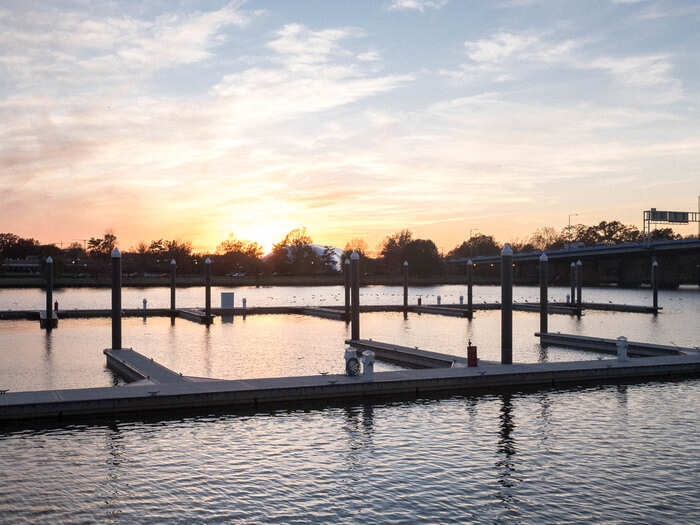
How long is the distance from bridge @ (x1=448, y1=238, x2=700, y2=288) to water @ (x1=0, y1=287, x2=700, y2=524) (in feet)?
334

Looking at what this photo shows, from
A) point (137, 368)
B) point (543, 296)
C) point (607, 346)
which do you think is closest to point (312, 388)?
point (137, 368)

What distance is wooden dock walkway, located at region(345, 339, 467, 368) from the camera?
2709 cm

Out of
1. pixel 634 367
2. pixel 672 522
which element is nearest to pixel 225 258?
pixel 634 367

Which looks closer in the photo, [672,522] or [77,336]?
[672,522]

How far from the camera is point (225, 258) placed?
188 meters

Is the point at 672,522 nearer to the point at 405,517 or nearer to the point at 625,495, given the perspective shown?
the point at 625,495

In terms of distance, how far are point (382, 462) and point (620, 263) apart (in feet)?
481

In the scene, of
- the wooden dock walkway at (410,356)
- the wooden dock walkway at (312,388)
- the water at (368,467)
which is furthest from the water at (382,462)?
the wooden dock walkway at (410,356)

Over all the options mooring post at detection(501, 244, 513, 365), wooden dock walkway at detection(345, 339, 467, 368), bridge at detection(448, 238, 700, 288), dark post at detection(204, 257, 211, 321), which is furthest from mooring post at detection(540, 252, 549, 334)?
bridge at detection(448, 238, 700, 288)

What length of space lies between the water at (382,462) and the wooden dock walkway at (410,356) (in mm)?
5263

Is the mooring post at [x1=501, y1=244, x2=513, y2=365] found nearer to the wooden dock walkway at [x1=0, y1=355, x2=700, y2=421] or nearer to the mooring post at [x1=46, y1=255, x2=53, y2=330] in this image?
the wooden dock walkway at [x1=0, y1=355, x2=700, y2=421]

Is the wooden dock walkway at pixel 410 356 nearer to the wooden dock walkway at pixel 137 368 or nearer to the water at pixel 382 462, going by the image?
the water at pixel 382 462

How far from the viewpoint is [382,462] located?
1469 centimetres

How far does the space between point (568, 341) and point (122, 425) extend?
2695 cm
